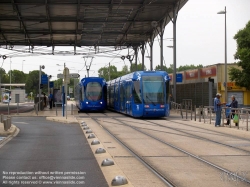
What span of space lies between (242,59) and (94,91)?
588 inches

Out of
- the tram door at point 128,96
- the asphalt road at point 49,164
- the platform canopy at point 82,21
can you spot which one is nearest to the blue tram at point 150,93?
the tram door at point 128,96

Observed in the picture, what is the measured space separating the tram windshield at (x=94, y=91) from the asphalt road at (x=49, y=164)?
25.0m

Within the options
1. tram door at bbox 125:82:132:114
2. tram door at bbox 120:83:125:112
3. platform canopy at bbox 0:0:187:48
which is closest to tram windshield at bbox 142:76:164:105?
tram door at bbox 125:82:132:114

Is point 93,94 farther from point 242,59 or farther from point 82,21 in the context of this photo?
point 242,59

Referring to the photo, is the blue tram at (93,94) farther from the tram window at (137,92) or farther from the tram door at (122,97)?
the tram window at (137,92)

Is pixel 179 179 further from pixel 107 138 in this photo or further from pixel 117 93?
pixel 117 93

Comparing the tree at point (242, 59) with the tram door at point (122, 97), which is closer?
the tram door at point (122, 97)

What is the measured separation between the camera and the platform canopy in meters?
38.5

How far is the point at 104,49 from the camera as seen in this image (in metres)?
58.5

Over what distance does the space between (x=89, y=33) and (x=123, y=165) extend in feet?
126

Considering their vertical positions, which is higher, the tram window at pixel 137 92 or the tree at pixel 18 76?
the tree at pixel 18 76

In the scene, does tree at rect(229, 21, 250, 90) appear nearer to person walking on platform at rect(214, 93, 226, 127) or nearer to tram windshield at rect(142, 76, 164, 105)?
tram windshield at rect(142, 76, 164, 105)

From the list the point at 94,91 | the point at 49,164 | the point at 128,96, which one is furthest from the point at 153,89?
the point at 49,164

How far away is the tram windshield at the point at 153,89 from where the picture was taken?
1272 inches
